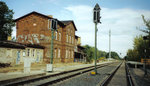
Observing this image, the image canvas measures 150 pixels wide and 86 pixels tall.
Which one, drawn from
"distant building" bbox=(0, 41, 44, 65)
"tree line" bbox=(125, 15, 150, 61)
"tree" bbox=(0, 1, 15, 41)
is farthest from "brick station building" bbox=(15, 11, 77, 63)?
"tree line" bbox=(125, 15, 150, 61)

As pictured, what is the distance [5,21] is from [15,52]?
20.1 m

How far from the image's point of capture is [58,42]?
29422 millimetres

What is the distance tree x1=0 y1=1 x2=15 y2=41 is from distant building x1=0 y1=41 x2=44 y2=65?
52.2 ft

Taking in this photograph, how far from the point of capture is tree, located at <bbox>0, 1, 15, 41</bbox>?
35.3 m

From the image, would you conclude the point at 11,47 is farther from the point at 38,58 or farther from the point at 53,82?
the point at 53,82

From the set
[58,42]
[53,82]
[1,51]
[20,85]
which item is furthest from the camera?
[58,42]

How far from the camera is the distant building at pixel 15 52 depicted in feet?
59.7

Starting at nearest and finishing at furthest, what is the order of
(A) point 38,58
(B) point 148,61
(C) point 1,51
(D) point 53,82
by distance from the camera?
(D) point 53,82 < (C) point 1,51 < (B) point 148,61 < (A) point 38,58

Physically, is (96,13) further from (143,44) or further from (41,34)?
(41,34)

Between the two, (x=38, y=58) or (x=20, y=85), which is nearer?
(x=20, y=85)

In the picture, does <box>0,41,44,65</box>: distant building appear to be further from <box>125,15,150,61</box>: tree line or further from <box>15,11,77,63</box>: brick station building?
<box>125,15,150,61</box>: tree line

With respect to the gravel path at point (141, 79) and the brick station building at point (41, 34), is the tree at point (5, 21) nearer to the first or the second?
the brick station building at point (41, 34)

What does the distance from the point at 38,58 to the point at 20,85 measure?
18715 mm

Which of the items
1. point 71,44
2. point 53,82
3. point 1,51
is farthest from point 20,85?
point 71,44
